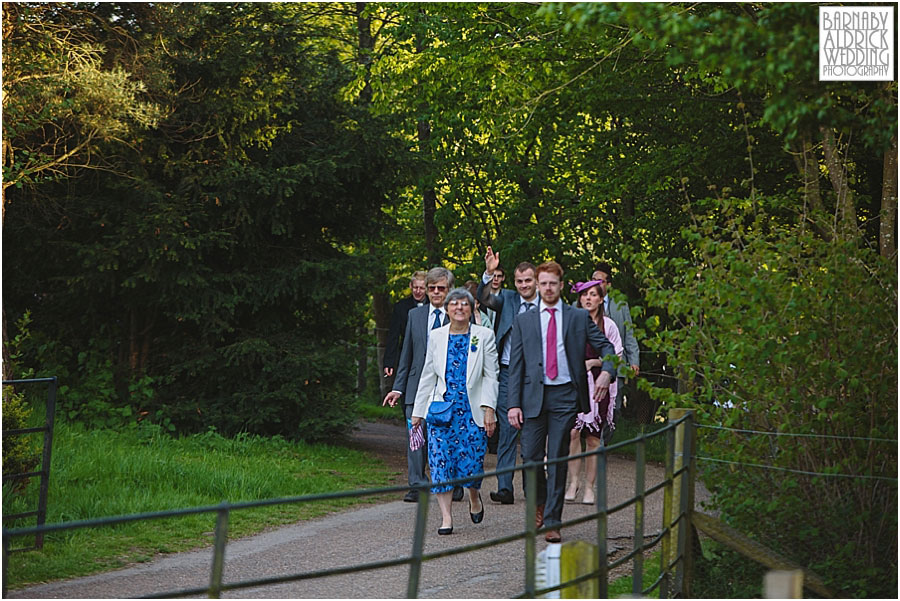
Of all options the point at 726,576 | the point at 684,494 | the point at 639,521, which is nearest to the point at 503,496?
the point at 726,576

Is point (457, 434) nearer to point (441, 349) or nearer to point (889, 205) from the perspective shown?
point (441, 349)

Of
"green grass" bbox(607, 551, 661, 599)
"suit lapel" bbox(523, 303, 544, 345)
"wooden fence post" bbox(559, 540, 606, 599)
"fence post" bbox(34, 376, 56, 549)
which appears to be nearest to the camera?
"wooden fence post" bbox(559, 540, 606, 599)

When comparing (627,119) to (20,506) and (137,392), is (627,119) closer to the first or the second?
(137,392)

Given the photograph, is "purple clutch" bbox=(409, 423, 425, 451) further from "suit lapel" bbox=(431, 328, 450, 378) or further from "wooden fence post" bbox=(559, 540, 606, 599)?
"wooden fence post" bbox=(559, 540, 606, 599)

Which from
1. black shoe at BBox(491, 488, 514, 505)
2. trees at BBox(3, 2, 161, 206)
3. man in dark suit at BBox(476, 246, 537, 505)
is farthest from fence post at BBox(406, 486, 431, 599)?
trees at BBox(3, 2, 161, 206)

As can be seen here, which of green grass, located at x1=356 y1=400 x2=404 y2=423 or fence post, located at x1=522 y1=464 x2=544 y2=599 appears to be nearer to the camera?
fence post, located at x1=522 y1=464 x2=544 y2=599

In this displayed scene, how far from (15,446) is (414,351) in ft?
11.0

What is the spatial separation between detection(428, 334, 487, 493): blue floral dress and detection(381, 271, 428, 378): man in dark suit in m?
2.40

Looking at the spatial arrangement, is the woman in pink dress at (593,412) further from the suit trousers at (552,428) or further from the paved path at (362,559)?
the suit trousers at (552,428)

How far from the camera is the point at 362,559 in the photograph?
813 centimetres

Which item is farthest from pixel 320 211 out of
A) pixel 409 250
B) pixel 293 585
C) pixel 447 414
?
pixel 409 250

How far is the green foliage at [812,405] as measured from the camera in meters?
6.79

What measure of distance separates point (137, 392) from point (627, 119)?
Result: 361 inches

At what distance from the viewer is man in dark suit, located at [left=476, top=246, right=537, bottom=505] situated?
10.3 m
